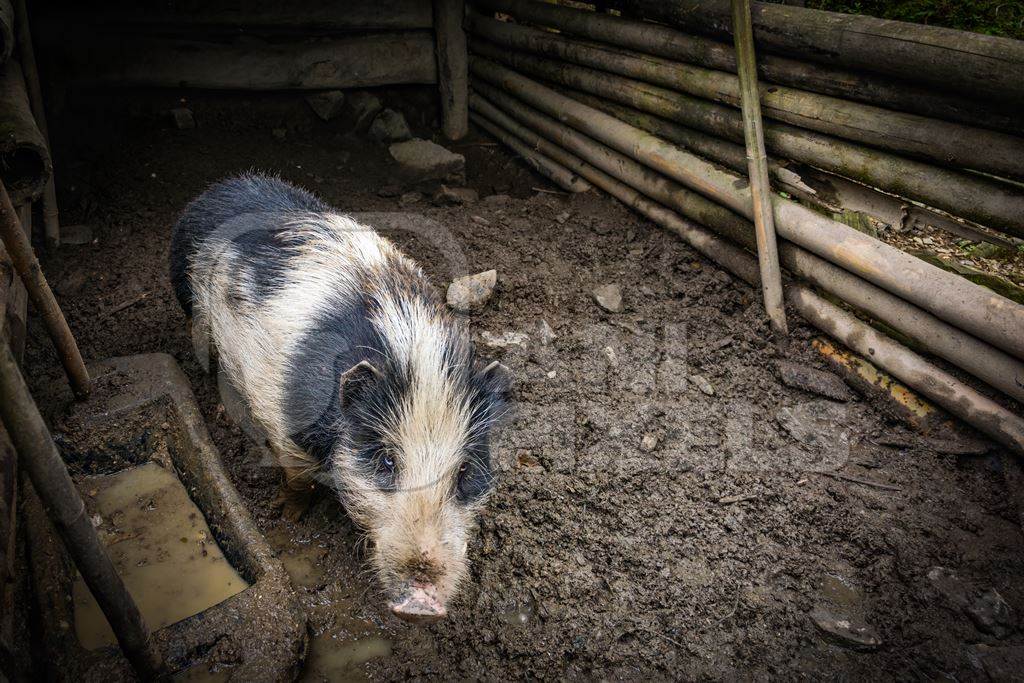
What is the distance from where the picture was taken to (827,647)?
2.36m

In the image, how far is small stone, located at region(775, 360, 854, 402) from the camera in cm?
323

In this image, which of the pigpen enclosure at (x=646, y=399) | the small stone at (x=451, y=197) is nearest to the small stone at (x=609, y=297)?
the pigpen enclosure at (x=646, y=399)

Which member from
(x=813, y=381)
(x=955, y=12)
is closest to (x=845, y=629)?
(x=813, y=381)

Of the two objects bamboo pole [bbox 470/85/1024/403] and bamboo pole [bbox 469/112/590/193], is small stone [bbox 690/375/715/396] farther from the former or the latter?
bamboo pole [bbox 469/112/590/193]

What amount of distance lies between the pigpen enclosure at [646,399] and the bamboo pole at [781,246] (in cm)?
2

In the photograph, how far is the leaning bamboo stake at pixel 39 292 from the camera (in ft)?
7.79

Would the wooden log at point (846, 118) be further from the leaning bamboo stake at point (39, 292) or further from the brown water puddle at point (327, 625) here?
the leaning bamboo stake at point (39, 292)

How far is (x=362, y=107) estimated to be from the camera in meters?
6.00

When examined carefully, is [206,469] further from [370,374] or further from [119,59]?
[119,59]

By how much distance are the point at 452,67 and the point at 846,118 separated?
13.1 feet

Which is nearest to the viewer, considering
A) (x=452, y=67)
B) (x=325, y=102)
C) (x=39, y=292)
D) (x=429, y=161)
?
(x=39, y=292)

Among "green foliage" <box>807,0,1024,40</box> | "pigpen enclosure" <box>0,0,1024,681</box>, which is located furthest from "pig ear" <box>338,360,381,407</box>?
"green foliage" <box>807,0,1024,40</box>

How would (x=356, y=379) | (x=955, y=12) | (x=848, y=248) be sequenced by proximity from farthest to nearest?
(x=955, y=12) → (x=848, y=248) → (x=356, y=379)

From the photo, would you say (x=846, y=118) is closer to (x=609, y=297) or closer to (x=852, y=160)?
(x=852, y=160)
